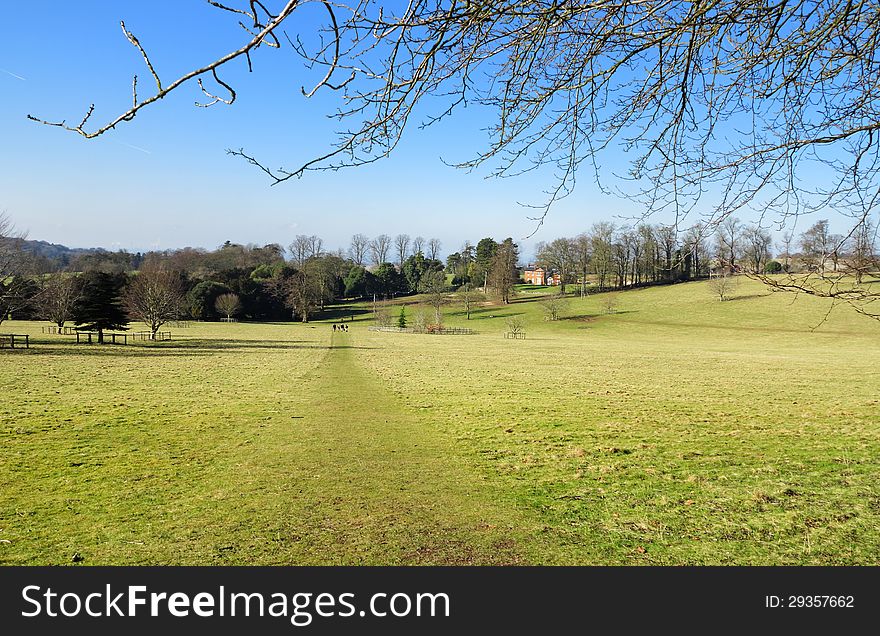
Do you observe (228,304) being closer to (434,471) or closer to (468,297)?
(468,297)

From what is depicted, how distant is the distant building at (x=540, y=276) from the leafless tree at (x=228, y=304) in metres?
49.9

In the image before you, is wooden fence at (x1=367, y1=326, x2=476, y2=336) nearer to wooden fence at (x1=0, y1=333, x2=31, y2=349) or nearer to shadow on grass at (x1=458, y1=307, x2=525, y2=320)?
shadow on grass at (x1=458, y1=307, x2=525, y2=320)

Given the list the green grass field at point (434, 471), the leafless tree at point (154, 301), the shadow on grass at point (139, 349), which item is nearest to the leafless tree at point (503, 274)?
the leafless tree at point (154, 301)

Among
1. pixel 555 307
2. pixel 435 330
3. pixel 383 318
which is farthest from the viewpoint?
pixel 383 318

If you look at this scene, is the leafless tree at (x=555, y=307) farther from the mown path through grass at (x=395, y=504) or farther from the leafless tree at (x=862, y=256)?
the leafless tree at (x=862, y=256)

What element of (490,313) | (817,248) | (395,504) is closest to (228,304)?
Answer: (490,313)

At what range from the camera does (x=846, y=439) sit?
9.66 meters

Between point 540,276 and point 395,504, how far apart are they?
10753 cm

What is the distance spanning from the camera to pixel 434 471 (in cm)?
745

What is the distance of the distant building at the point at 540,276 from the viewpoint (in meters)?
95.6

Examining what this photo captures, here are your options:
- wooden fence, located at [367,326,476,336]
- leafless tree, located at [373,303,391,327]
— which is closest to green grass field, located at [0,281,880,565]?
wooden fence, located at [367,326,476,336]

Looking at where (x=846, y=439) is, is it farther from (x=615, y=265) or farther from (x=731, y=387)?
(x=615, y=265)

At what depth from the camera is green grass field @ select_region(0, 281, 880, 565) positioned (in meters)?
4.77
